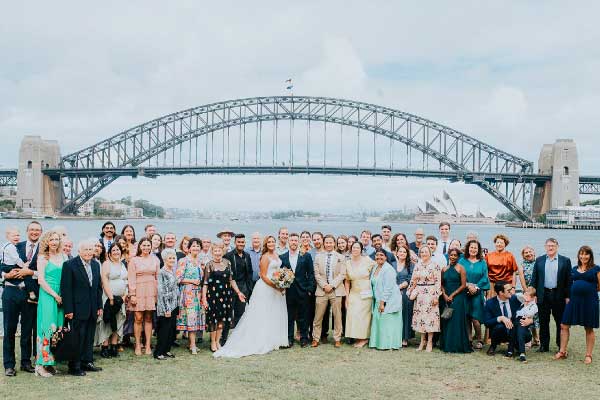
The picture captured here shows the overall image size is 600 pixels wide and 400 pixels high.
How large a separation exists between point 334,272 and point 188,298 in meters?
2.06

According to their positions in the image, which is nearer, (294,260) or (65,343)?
(65,343)

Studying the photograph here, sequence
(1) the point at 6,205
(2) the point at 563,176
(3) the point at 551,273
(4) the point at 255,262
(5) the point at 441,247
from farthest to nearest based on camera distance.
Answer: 1. (1) the point at 6,205
2. (2) the point at 563,176
3. (5) the point at 441,247
4. (4) the point at 255,262
5. (3) the point at 551,273

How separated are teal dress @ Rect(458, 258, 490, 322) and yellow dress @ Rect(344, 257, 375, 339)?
1.26 meters

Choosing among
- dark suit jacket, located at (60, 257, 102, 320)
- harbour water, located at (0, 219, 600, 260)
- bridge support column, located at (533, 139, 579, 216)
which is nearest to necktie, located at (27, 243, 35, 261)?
dark suit jacket, located at (60, 257, 102, 320)

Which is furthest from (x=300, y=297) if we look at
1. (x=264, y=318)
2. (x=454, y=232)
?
(x=454, y=232)

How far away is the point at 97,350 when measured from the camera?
25.1ft

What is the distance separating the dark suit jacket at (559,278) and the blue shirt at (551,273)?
0.12 feet

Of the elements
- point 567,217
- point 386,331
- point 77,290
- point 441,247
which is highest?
point 567,217

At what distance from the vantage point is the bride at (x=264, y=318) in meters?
7.76

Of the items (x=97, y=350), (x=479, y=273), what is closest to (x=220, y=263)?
(x=97, y=350)

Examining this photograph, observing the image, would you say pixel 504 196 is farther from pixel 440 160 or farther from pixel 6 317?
pixel 6 317

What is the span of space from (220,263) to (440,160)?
63654 mm

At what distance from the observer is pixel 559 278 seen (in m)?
7.92

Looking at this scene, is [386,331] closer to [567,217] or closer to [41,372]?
[41,372]
